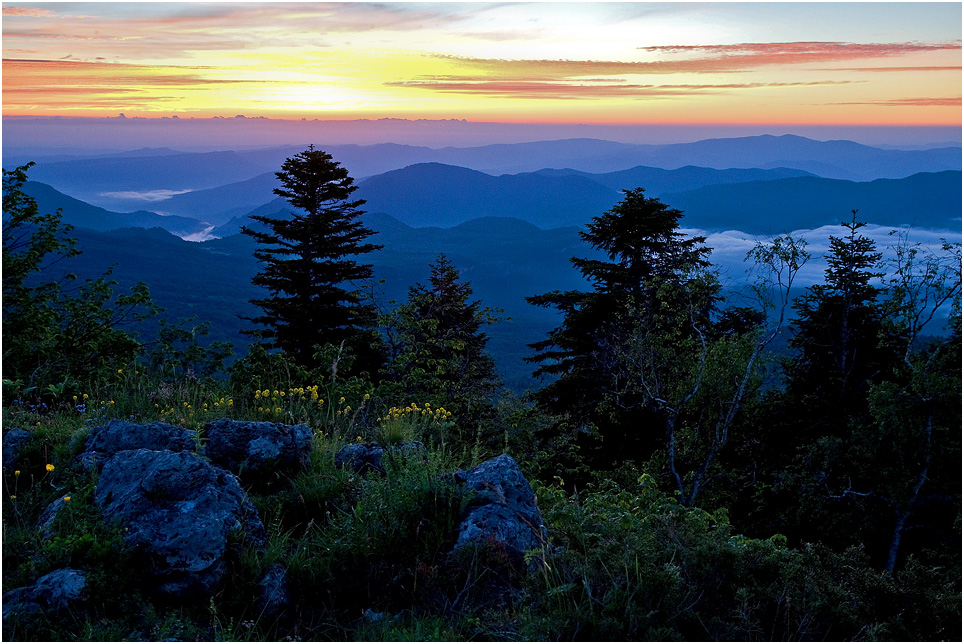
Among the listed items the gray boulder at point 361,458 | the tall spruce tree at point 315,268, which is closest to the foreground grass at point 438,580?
the gray boulder at point 361,458

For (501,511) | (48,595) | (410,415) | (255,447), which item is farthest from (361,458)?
(48,595)

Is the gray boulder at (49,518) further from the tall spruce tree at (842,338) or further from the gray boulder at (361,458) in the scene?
the tall spruce tree at (842,338)

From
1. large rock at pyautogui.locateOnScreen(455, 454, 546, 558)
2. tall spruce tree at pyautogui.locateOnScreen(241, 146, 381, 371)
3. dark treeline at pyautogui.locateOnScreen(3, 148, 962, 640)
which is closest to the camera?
dark treeline at pyautogui.locateOnScreen(3, 148, 962, 640)

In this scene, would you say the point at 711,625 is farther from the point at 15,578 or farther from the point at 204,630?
the point at 15,578

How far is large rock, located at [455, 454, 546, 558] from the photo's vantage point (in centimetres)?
414

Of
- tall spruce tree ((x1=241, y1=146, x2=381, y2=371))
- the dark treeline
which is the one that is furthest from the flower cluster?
tall spruce tree ((x1=241, y1=146, x2=381, y2=371))

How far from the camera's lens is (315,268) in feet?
101

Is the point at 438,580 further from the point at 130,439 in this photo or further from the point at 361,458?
the point at 130,439

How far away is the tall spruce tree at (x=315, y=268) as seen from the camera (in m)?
29.9

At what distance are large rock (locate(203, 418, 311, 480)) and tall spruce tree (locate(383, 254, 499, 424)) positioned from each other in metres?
4.57

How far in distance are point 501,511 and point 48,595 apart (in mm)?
2711

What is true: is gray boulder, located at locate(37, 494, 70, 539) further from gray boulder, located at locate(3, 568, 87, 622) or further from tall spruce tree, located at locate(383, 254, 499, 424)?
tall spruce tree, located at locate(383, 254, 499, 424)

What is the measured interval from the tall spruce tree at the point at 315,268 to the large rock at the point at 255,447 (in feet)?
76.5

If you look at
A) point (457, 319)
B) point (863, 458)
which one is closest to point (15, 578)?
point (863, 458)
